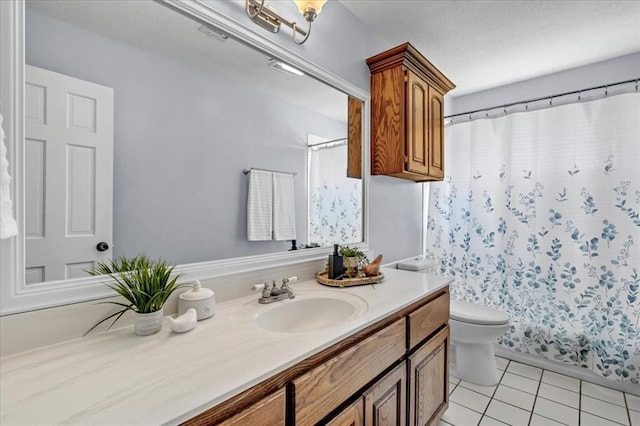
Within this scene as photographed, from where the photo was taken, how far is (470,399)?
1856 millimetres

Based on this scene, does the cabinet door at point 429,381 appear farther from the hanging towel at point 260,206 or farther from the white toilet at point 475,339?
the hanging towel at point 260,206

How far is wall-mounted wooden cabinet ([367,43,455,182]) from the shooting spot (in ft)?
5.82

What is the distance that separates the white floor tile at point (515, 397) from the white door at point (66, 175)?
2.28 m

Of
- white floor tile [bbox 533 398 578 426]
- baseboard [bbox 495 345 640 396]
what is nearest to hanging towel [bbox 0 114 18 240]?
white floor tile [bbox 533 398 578 426]

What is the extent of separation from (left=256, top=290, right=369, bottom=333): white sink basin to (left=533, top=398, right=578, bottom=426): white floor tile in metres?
1.49

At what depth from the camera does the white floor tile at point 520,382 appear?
1.95 metres

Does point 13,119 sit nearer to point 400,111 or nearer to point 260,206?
point 260,206

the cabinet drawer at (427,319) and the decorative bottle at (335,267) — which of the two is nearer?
the cabinet drawer at (427,319)

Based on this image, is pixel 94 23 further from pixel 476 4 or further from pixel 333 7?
pixel 476 4

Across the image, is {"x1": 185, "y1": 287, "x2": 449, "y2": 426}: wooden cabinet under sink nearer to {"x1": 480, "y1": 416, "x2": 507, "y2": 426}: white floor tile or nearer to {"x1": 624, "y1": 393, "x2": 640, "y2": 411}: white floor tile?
{"x1": 480, "y1": 416, "x2": 507, "y2": 426}: white floor tile

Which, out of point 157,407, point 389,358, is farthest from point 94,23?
point 389,358

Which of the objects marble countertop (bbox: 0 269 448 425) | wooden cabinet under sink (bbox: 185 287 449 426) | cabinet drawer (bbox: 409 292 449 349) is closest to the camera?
marble countertop (bbox: 0 269 448 425)

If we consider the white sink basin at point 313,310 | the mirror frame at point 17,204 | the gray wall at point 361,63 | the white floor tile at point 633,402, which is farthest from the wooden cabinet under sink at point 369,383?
the white floor tile at point 633,402

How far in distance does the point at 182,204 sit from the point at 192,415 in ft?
2.28
